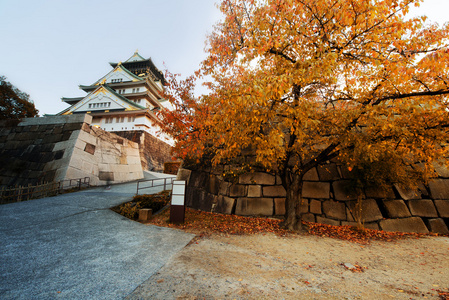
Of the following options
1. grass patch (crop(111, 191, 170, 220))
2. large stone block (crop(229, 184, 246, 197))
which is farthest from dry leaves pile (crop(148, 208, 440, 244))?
large stone block (crop(229, 184, 246, 197))

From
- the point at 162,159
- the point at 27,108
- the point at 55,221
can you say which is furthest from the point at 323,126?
the point at 27,108

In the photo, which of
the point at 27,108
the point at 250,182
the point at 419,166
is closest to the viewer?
the point at 419,166

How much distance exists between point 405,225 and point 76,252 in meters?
9.30

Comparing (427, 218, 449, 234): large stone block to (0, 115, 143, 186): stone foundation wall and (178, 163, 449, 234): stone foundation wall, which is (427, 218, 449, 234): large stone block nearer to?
(178, 163, 449, 234): stone foundation wall

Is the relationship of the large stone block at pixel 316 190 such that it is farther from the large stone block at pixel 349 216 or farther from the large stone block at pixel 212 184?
the large stone block at pixel 212 184

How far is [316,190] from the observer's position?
7.06m

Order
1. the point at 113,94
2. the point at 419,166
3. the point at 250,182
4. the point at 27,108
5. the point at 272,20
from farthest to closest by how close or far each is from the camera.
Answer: the point at 113,94 → the point at 27,108 → the point at 250,182 → the point at 419,166 → the point at 272,20

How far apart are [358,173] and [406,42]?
3.75 metres

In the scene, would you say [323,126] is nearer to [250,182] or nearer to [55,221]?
[250,182]

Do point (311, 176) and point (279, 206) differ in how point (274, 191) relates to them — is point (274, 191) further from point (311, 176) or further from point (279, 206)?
point (311, 176)

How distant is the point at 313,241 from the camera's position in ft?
16.6

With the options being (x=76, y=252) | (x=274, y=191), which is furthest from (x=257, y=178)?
(x=76, y=252)

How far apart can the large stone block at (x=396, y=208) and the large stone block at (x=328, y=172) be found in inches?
A: 66.9

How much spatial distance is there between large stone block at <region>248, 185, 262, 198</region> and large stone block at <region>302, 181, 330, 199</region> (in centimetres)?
168
